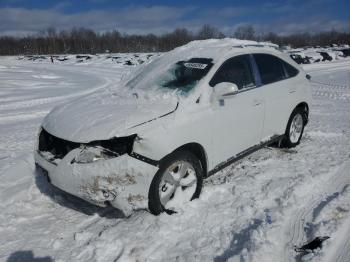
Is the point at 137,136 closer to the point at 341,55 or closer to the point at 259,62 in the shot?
the point at 259,62

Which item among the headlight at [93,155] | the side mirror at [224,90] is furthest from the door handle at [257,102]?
the headlight at [93,155]

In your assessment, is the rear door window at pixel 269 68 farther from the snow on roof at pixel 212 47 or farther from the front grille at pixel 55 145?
the front grille at pixel 55 145

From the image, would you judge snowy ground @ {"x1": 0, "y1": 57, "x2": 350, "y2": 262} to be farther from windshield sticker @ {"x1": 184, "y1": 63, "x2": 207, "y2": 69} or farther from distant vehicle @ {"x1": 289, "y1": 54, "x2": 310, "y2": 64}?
distant vehicle @ {"x1": 289, "y1": 54, "x2": 310, "y2": 64}

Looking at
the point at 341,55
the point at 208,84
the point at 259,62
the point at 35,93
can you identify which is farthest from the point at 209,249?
the point at 341,55

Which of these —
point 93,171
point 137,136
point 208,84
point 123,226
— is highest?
point 208,84

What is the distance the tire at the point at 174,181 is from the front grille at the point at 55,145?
0.89 m

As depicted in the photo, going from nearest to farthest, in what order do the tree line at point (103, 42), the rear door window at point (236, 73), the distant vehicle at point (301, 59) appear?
the rear door window at point (236, 73)
the distant vehicle at point (301, 59)
the tree line at point (103, 42)

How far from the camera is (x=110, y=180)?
127 inches

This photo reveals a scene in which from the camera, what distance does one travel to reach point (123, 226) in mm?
3650

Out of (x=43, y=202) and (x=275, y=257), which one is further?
(x=43, y=202)

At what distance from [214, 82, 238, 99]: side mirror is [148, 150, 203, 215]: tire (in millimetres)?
767

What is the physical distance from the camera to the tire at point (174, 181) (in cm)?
345

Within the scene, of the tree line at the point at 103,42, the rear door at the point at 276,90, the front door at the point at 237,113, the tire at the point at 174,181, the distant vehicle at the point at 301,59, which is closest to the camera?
the tire at the point at 174,181

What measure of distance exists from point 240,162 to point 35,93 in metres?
11.5
